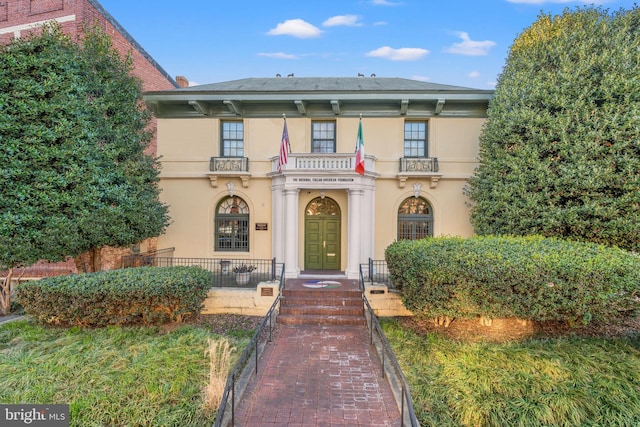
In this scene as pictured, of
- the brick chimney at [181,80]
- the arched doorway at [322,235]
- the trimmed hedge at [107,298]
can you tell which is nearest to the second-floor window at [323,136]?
the arched doorway at [322,235]

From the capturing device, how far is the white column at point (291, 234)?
1091 centimetres

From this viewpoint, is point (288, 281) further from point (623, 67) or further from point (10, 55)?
point (623, 67)

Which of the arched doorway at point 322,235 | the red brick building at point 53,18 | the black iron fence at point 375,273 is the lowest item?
the black iron fence at point 375,273

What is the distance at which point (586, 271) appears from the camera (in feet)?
20.7

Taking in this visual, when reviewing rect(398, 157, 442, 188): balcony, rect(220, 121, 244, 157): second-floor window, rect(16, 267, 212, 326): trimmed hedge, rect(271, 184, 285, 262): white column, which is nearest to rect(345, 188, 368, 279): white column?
rect(398, 157, 442, 188): balcony

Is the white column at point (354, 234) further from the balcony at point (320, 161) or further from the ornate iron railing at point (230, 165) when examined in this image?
the ornate iron railing at point (230, 165)

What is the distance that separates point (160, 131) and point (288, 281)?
8.74 meters

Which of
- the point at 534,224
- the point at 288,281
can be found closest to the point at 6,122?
the point at 288,281

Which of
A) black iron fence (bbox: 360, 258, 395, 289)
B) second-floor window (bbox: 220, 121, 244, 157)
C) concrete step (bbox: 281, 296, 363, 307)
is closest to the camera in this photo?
concrete step (bbox: 281, 296, 363, 307)

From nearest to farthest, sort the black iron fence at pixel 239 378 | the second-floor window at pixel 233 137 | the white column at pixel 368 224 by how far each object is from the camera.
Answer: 1. the black iron fence at pixel 239 378
2. the white column at pixel 368 224
3. the second-floor window at pixel 233 137

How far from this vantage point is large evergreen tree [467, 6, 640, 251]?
329 inches

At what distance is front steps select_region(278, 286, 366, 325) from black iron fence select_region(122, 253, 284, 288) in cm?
121

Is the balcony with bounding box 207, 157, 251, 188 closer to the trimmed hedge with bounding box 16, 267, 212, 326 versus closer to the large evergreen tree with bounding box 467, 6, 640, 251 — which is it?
the trimmed hedge with bounding box 16, 267, 212, 326

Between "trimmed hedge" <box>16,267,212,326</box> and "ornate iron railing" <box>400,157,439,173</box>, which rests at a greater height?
"ornate iron railing" <box>400,157,439,173</box>
